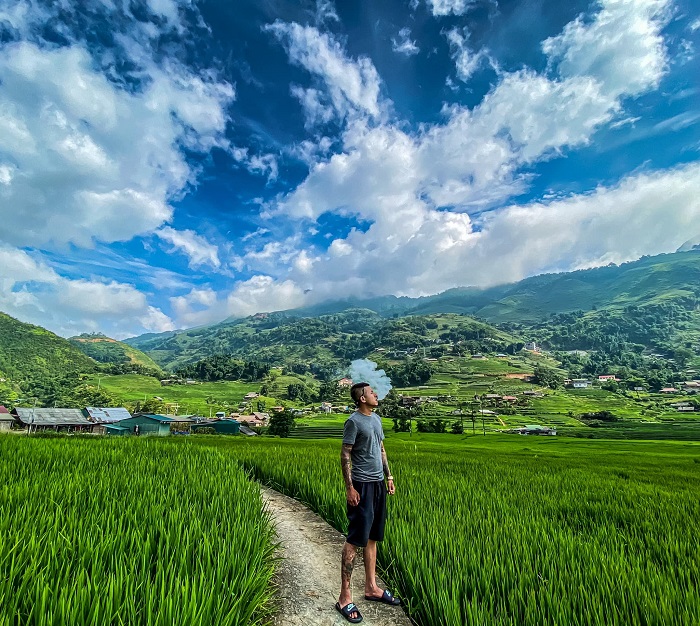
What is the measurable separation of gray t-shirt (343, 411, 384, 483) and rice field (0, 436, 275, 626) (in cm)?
121

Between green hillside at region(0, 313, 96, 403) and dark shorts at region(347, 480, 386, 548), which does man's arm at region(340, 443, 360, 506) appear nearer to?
dark shorts at region(347, 480, 386, 548)

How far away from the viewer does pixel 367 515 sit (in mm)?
3432

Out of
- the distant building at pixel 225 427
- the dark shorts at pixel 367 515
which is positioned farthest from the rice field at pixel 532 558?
the distant building at pixel 225 427

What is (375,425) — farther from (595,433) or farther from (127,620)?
(595,433)

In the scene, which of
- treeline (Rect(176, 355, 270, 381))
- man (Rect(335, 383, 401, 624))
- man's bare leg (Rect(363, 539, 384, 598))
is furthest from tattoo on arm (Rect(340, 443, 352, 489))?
treeline (Rect(176, 355, 270, 381))

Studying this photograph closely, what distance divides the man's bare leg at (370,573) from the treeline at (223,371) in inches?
5330

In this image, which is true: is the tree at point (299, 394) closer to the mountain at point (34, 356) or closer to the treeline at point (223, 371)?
the treeline at point (223, 371)

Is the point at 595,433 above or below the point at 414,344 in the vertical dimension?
below

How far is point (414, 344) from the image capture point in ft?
622

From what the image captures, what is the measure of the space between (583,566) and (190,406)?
9940 centimetres

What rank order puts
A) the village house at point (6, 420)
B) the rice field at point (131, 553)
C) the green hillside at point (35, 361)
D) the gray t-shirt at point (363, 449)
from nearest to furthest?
the rice field at point (131, 553)
the gray t-shirt at point (363, 449)
the village house at point (6, 420)
the green hillside at point (35, 361)

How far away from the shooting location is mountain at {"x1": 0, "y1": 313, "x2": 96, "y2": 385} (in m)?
96.8

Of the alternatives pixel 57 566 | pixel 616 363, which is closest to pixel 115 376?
pixel 57 566

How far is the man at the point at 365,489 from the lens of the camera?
3395mm
